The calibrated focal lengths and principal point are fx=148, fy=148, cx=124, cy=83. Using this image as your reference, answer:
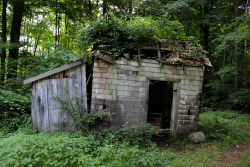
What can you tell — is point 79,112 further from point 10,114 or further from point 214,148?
point 214,148

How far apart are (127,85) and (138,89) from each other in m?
0.46

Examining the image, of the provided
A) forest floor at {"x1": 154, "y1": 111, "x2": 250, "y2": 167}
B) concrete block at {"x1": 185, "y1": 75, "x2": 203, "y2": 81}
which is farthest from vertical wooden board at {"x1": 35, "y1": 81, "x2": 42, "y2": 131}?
concrete block at {"x1": 185, "y1": 75, "x2": 203, "y2": 81}

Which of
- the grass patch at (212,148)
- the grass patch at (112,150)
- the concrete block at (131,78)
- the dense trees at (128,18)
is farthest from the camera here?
the dense trees at (128,18)

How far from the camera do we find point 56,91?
18.7 feet

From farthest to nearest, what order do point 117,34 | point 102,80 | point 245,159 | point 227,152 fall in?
1. point 117,34
2. point 102,80
3. point 227,152
4. point 245,159

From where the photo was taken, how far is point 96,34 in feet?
20.0

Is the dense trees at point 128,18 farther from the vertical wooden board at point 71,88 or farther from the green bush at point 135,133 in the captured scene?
the green bush at point 135,133

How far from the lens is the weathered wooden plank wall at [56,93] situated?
569 cm

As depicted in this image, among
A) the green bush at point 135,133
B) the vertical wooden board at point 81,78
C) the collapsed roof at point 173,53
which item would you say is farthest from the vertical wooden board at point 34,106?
the green bush at point 135,133


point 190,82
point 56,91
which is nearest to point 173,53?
point 190,82

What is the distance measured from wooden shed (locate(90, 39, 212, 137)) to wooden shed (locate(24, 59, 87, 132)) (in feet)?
1.95

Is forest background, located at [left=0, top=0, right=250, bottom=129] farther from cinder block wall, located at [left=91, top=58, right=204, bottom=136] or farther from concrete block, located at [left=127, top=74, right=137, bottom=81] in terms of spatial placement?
concrete block, located at [left=127, top=74, right=137, bottom=81]

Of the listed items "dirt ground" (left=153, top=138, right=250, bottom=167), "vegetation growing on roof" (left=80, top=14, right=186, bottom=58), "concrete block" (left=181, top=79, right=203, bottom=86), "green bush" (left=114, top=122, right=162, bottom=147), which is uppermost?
"vegetation growing on roof" (left=80, top=14, right=186, bottom=58)

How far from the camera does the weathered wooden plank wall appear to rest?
569cm
